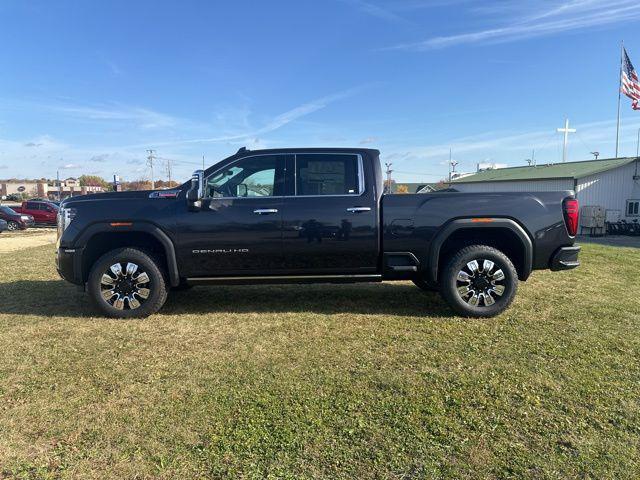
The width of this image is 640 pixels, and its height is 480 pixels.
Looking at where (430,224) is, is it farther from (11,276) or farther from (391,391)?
(11,276)

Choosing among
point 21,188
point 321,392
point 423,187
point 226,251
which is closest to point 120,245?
point 226,251

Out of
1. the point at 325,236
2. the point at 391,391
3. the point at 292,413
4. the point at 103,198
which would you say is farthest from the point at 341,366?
the point at 103,198

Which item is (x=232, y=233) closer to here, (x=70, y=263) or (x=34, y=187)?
(x=70, y=263)

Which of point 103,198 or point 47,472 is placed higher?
point 103,198

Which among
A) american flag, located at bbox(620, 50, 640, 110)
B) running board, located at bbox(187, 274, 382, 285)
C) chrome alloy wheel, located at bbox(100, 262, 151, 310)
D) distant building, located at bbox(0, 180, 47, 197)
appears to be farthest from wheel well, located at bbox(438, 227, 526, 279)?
distant building, located at bbox(0, 180, 47, 197)

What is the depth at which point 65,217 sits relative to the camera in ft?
16.8

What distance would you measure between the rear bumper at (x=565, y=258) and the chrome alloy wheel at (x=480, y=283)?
0.68 meters

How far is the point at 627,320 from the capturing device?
505cm

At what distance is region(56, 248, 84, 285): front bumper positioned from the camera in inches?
201

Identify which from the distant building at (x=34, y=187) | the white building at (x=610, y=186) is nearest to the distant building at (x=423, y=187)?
the white building at (x=610, y=186)

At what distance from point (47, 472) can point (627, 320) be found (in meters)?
5.63

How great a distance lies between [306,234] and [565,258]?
301cm

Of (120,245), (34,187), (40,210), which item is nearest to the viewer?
(120,245)

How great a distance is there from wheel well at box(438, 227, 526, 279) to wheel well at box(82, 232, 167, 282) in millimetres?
3342
